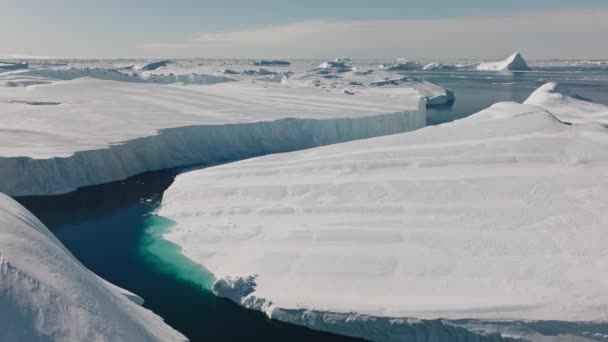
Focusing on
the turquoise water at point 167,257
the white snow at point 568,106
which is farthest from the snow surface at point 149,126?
the white snow at point 568,106

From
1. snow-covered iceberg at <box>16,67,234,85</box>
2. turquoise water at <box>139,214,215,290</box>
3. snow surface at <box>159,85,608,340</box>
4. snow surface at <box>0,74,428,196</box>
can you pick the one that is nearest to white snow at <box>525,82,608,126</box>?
snow surface at <box>0,74,428,196</box>

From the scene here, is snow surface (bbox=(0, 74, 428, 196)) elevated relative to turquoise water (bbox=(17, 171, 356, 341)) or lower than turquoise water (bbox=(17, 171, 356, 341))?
elevated

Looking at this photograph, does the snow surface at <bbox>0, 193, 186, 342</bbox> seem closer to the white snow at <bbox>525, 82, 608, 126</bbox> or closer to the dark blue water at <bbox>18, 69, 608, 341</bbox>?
the dark blue water at <bbox>18, 69, 608, 341</bbox>

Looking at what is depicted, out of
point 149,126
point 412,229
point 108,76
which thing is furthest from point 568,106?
point 108,76

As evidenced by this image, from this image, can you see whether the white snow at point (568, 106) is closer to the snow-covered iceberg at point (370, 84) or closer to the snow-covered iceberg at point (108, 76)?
the snow-covered iceberg at point (370, 84)

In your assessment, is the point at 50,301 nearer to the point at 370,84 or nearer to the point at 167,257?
the point at 167,257

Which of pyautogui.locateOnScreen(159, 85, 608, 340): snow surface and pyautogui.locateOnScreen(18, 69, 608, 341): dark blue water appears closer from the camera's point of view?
pyautogui.locateOnScreen(159, 85, 608, 340): snow surface

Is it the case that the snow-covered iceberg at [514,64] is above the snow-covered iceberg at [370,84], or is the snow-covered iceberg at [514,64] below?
above
